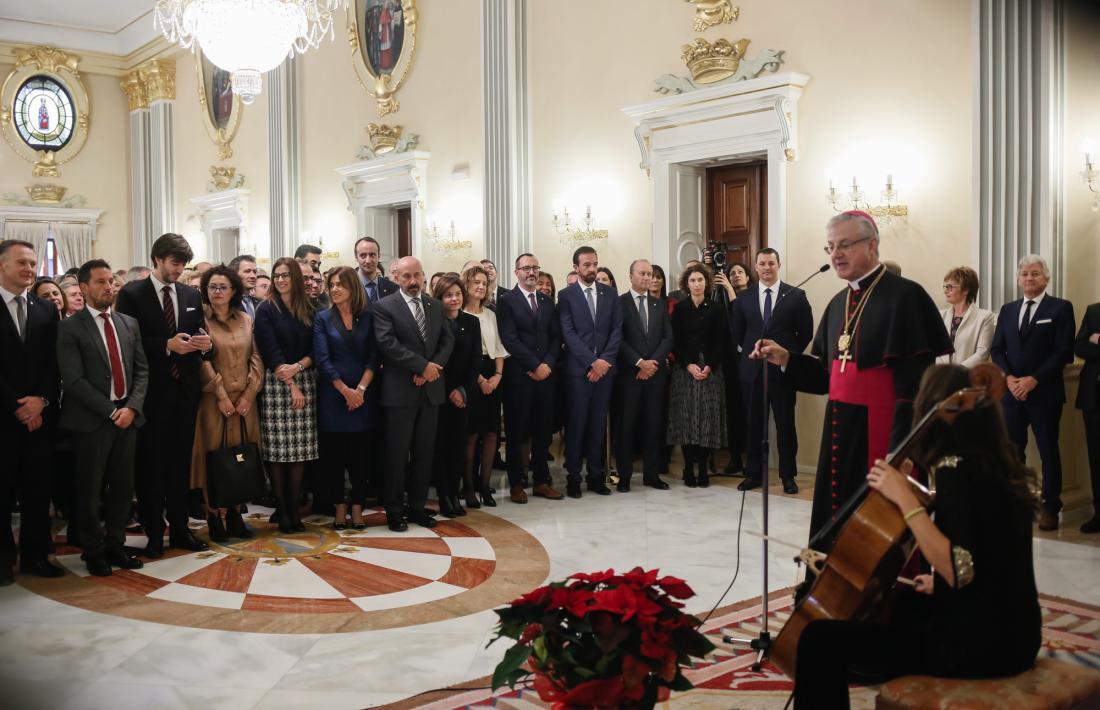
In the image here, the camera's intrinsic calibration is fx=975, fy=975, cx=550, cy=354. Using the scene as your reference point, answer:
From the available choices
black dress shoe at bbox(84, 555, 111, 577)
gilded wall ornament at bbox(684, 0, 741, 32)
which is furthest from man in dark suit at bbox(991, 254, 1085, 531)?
black dress shoe at bbox(84, 555, 111, 577)

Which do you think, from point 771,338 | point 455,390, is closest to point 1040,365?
point 771,338

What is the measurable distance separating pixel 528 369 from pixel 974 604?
455 centimetres

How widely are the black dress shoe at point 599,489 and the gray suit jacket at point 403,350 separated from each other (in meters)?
1.59

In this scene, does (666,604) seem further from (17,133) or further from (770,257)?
(17,133)

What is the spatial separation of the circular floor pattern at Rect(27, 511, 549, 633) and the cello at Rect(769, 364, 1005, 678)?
195 cm

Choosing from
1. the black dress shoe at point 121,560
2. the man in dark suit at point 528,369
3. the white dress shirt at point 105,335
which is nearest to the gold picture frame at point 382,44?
the man in dark suit at point 528,369

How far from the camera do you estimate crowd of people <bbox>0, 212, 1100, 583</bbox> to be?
3.99 meters

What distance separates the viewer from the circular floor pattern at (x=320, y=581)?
416cm

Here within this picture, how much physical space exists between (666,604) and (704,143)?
644 centimetres

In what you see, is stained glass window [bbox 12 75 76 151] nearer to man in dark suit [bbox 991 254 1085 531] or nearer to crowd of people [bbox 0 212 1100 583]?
crowd of people [bbox 0 212 1100 583]

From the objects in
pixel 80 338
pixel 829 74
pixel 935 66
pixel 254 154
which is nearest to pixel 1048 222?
pixel 935 66

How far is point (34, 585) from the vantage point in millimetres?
4594

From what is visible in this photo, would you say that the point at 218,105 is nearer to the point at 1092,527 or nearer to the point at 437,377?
the point at 437,377

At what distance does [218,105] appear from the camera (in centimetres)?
1483
